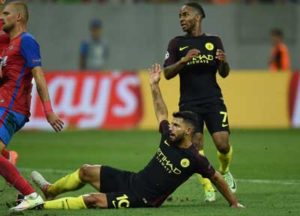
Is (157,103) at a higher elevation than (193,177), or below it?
higher

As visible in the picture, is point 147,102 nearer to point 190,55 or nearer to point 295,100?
point 295,100

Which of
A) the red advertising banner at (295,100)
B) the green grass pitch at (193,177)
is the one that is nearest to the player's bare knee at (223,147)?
the green grass pitch at (193,177)

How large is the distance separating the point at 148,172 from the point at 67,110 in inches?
488

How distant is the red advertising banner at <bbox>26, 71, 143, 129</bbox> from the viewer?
23.1 m

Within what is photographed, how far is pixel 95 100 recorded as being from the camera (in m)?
23.1

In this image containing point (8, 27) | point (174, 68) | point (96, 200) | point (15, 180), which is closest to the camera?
point (15, 180)

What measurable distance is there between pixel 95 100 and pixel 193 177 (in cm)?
853

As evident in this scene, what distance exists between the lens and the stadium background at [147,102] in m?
13.8

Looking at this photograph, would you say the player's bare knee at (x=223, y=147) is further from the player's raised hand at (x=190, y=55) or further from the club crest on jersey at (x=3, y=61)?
the club crest on jersey at (x=3, y=61)

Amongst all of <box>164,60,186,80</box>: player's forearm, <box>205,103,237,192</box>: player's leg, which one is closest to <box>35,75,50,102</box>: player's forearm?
<box>164,60,186,80</box>: player's forearm

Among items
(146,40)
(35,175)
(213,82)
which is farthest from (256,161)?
(146,40)

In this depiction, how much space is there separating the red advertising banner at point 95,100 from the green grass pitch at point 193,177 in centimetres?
36

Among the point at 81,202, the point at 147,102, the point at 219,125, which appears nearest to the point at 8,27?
the point at 81,202

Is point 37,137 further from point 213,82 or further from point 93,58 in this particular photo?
point 213,82
